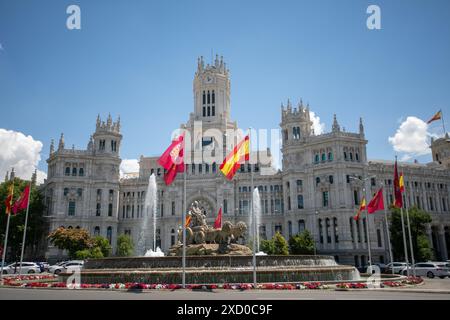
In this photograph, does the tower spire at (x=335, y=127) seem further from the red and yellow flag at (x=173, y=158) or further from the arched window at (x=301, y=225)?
the red and yellow flag at (x=173, y=158)

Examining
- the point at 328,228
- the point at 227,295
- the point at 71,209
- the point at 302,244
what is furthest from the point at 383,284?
the point at 71,209

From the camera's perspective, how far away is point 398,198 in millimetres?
37281

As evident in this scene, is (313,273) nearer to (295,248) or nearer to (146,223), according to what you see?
(295,248)

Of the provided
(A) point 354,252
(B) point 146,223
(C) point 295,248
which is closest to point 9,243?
(B) point 146,223

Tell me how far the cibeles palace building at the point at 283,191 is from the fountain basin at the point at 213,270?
43.7 m

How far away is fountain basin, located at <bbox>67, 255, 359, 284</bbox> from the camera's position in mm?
27625

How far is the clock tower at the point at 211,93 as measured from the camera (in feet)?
342

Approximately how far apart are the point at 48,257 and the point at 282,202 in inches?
2013

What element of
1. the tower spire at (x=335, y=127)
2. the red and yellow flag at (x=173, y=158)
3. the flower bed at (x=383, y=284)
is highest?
the tower spire at (x=335, y=127)

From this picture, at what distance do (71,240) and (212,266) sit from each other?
45838 millimetres

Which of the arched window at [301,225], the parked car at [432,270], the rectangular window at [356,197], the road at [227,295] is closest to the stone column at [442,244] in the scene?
the rectangular window at [356,197]

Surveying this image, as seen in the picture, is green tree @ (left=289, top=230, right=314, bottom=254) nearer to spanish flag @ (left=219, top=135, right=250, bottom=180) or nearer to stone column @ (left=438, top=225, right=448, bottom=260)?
stone column @ (left=438, top=225, right=448, bottom=260)

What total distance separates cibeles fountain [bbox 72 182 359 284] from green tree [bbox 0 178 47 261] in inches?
2047

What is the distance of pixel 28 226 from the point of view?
8056 cm
